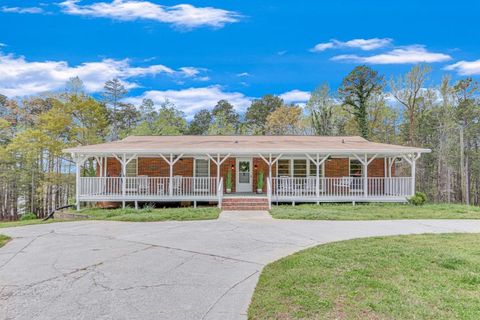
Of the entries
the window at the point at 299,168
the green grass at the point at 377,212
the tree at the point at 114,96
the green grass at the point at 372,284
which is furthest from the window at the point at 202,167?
the tree at the point at 114,96

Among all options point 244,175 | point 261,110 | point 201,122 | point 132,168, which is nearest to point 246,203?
point 244,175

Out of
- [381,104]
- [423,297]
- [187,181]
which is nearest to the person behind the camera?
[423,297]

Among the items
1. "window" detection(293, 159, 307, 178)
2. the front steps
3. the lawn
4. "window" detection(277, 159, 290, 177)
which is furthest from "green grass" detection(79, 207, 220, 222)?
"window" detection(293, 159, 307, 178)

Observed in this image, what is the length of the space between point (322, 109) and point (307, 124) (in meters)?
2.43

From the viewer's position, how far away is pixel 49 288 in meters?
4.39

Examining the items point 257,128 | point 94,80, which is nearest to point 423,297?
point 94,80

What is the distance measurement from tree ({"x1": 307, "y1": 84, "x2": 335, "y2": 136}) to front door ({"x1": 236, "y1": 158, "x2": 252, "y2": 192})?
697 inches

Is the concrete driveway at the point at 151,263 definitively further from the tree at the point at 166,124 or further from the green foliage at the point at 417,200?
the tree at the point at 166,124

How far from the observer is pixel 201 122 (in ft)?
140

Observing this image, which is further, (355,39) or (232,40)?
(355,39)

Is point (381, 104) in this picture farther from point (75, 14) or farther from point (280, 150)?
point (75, 14)

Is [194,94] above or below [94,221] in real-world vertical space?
above

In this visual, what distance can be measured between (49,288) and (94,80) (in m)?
28.8

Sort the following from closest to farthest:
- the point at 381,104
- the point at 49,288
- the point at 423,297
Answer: the point at 423,297
the point at 49,288
the point at 381,104
